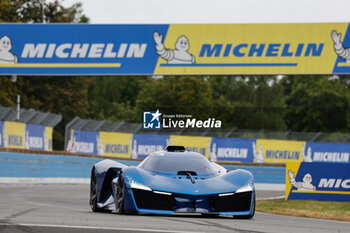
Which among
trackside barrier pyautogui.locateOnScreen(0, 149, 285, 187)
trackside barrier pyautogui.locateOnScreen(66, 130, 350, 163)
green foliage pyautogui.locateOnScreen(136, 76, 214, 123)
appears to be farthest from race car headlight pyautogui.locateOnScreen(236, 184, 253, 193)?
green foliage pyautogui.locateOnScreen(136, 76, 214, 123)

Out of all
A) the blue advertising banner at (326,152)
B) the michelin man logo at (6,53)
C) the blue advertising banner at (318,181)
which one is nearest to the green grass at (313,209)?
the blue advertising banner at (318,181)

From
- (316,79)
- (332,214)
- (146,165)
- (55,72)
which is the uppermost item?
(316,79)

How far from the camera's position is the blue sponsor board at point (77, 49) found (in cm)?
2834

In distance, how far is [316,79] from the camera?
7662 centimetres

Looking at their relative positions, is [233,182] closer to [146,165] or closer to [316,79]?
[146,165]

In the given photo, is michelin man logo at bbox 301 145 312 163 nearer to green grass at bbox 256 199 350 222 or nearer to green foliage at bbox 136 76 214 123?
green foliage at bbox 136 76 214 123

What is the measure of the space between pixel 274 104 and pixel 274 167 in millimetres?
35782

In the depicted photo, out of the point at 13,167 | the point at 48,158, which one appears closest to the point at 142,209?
the point at 13,167

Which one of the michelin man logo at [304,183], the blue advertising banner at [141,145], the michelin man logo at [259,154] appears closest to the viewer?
the michelin man logo at [304,183]

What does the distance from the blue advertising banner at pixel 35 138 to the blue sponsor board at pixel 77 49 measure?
223cm

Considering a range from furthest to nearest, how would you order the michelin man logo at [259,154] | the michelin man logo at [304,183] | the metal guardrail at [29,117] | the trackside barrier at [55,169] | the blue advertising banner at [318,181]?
1. the michelin man logo at [259,154]
2. the metal guardrail at [29,117]
3. the trackside barrier at [55,169]
4. the michelin man logo at [304,183]
5. the blue advertising banner at [318,181]

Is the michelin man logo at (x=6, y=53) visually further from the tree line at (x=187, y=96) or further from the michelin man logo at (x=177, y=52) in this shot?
the tree line at (x=187, y=96)

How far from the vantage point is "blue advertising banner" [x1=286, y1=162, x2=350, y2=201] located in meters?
19.1

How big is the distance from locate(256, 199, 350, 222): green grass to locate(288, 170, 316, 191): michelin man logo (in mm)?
373
